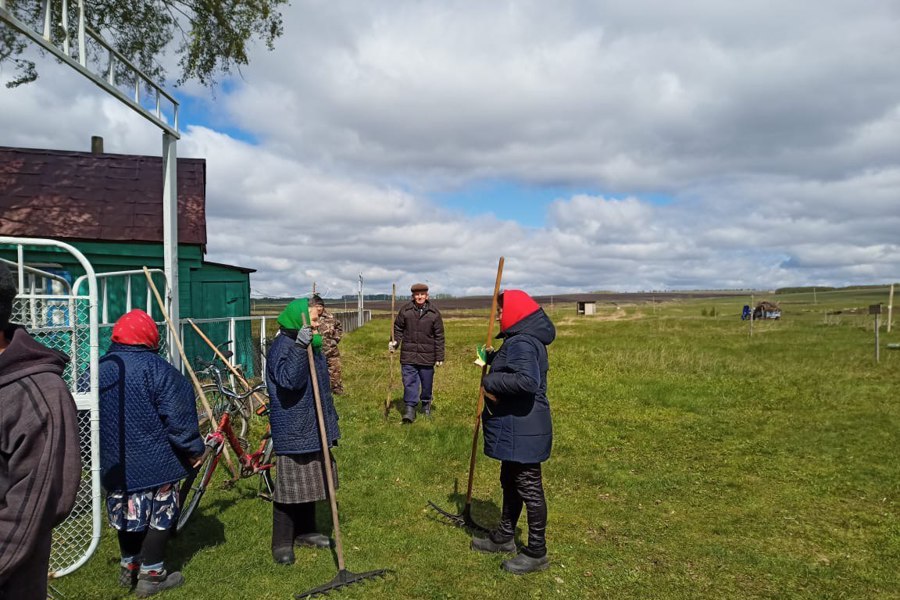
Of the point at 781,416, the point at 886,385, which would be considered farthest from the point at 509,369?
the point at 886,385

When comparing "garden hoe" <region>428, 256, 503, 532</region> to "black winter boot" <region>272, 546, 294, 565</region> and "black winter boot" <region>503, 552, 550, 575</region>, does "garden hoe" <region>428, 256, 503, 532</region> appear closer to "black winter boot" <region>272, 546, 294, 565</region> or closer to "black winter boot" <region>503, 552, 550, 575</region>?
"black winter boot" <region>503, 552, 550, 575</region>

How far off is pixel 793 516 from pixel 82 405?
6755mm

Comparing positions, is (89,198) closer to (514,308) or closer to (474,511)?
(474,511)

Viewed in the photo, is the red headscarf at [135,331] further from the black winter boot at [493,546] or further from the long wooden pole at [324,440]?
the black winter boot at [493,546]

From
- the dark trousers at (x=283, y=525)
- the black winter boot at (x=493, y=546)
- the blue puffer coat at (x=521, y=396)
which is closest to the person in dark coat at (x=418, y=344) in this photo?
the black winter boot at (x=493, y=546)

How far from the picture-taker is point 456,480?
7234mm

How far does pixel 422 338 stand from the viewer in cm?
992

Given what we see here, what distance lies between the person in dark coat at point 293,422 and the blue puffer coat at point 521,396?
1370 millimetres

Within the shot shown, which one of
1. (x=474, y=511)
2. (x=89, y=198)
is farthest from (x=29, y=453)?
(x=89, y=198)

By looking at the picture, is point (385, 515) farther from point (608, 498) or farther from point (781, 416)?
point (781, 416)

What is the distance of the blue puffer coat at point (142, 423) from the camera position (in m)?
4.14

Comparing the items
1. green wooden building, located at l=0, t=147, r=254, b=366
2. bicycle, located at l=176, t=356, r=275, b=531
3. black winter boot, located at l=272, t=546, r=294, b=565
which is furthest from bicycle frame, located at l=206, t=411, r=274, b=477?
green wooden building, located at l=0, t=147, r=254, b=366

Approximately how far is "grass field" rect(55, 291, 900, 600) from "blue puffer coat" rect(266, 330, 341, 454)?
1.00 m

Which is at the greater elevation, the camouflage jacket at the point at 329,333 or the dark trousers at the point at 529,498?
the camouflage jacket at the point at 329,333
